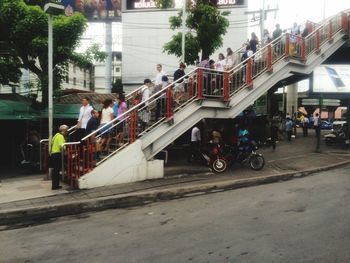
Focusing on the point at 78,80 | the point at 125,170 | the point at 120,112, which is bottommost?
the point at 125,170

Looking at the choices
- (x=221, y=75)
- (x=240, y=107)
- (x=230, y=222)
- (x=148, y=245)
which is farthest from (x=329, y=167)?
(x=148, y=245)

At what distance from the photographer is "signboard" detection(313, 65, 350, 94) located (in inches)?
758

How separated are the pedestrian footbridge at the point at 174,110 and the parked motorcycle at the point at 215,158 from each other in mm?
1059

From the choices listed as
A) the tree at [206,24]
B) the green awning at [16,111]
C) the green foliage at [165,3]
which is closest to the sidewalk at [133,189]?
the green awning at [16,111]

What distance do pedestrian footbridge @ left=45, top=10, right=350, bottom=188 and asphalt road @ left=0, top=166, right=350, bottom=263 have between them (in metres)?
2.22

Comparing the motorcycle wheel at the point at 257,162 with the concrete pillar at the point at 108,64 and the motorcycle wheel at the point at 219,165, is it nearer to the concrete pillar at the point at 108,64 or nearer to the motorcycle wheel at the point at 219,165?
the motorcycle wheel at the point at 219,165

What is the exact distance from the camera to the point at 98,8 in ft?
129

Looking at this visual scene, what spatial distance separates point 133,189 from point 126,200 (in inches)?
32.4

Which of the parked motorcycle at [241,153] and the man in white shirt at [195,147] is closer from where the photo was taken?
the parked motorcycle at [241,153]

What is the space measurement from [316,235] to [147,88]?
7426mm

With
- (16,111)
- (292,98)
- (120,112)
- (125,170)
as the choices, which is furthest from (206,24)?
(292,98)

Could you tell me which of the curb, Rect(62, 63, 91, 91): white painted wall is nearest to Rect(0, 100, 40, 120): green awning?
the curb

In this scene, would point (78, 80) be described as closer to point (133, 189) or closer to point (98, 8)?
point (98, 8)

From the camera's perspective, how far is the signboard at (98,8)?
A: 128 feet
